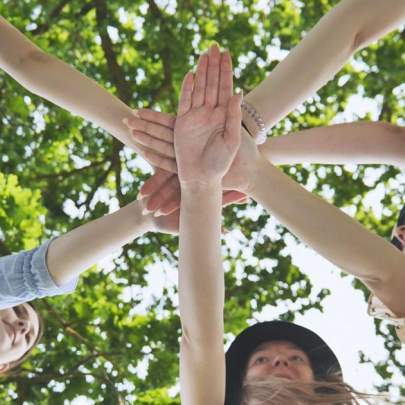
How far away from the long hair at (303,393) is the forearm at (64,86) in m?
1.51

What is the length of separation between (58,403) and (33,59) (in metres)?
4.21

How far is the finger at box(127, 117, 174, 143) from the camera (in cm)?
388

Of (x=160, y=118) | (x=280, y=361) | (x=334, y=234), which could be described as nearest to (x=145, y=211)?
(x=160, y=118)

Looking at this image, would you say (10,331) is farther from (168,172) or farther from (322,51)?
(322,51)

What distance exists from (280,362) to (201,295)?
0.66m

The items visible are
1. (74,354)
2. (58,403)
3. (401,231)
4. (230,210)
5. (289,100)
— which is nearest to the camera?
(289,100)

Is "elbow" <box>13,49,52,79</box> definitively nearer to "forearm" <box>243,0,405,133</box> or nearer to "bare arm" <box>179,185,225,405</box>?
"forearm" <box>243,0,405,133</box>

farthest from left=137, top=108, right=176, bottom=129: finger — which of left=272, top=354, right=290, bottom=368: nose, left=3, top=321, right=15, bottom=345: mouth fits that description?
left=3, top=321, right=15, bottom=345: mouth

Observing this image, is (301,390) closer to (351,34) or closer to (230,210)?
(351,34)

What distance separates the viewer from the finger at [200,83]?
148 inches

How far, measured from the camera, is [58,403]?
7613 millimetres

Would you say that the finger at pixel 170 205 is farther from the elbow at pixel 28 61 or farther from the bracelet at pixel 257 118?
the elbow at pixel 28 61

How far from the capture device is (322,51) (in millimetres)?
4008

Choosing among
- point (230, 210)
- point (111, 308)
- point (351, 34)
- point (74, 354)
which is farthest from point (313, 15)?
point (351, 34)
